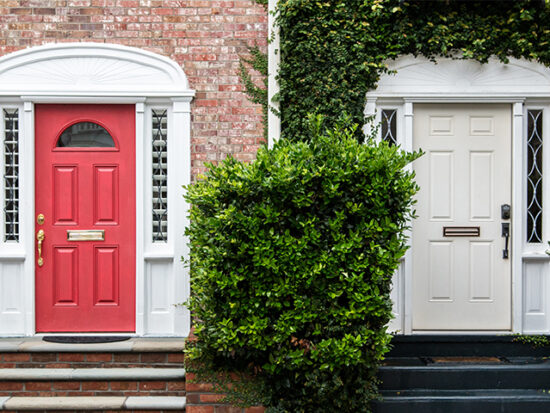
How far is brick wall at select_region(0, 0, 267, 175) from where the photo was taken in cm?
532

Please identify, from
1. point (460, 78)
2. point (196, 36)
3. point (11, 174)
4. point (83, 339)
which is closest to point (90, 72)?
point (196, 36)

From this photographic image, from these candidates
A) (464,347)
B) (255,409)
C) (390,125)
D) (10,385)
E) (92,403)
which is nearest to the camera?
(255,409)

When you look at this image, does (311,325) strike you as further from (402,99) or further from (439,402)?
(402,99)

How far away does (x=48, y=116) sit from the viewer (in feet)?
17.6

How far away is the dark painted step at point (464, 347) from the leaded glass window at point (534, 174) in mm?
1030

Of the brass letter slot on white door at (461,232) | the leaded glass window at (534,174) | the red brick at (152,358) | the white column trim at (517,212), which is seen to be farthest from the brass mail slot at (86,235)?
the leaded glass window at (534,174)

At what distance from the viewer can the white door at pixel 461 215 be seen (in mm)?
5363

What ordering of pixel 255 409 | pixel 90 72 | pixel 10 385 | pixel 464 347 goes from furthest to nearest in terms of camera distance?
pixel 90 72
pixel 464 347
pixel 10 385
pixel 255 409

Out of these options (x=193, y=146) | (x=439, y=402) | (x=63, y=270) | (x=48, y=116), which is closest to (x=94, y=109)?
(x=48, y=116)

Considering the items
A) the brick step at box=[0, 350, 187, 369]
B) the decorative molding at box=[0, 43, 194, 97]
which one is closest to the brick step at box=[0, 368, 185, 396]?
the brick step at box=[0, 350, 187, 369]

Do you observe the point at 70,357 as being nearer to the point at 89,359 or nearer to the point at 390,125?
the point at 89,359

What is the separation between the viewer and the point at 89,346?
494 centimetres

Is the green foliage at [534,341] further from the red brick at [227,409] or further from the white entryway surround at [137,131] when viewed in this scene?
the white entryway surround at [137,131]

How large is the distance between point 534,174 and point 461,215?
82 centimetres
